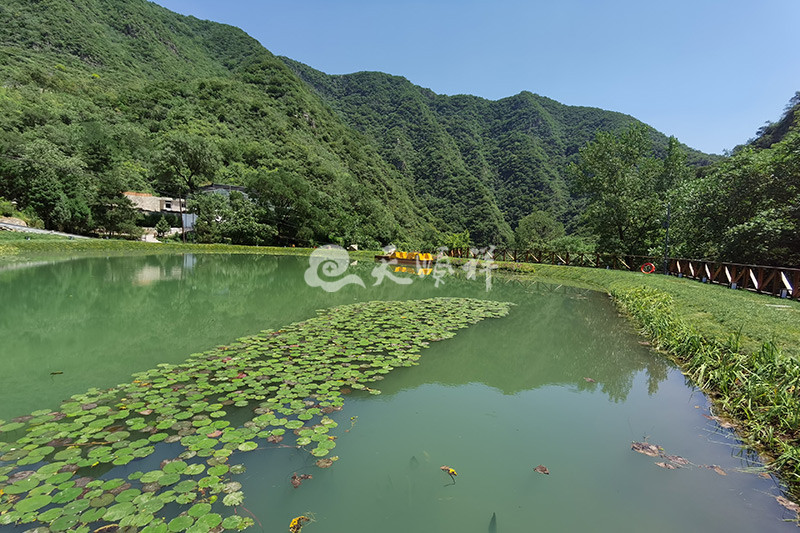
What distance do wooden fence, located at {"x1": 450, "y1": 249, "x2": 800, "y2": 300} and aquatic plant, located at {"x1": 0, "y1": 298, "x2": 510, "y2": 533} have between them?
38.0 ft

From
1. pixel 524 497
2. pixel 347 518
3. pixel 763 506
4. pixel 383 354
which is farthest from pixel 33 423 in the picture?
pixel 763 506

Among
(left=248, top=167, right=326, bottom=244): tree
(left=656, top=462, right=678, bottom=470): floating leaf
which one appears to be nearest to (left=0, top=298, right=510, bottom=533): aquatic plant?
(left=656, top=462, right=678, bottom=470): floating leaf

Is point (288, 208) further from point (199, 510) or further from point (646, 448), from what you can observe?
point (646, 448)

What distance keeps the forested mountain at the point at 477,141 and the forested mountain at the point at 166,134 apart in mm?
8247

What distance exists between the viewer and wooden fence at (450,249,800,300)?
10312 mm

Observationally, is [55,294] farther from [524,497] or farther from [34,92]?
[34,92]

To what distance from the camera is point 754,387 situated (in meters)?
4.06

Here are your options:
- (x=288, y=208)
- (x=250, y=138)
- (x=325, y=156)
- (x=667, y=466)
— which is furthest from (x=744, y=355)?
(x=325, y=156)

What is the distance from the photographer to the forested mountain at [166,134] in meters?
27.6

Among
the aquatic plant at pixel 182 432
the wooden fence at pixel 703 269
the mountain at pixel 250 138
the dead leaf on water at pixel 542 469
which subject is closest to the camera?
the aquatic plant at pixel 182 432

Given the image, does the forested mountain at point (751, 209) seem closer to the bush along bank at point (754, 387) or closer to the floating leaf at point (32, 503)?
the bush along bank at point (754, 387)

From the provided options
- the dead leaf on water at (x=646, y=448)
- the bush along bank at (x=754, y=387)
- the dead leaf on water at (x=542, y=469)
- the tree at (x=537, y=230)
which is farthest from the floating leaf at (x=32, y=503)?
the tree at (x=537, y=230)

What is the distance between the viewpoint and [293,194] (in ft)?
105

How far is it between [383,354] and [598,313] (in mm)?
7369
